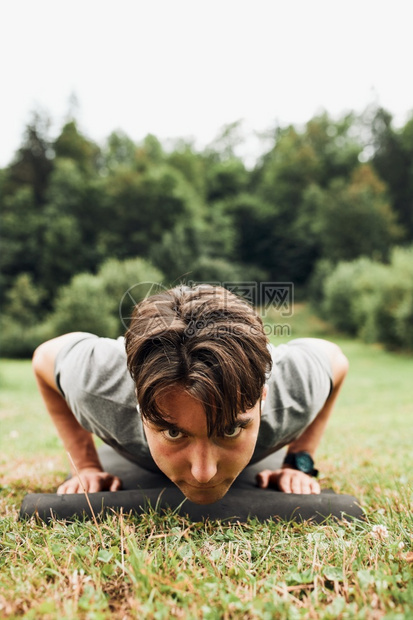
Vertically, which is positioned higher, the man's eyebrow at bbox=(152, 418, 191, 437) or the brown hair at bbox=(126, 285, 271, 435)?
the brown hair at bbox=(126, 285, 271, 435)

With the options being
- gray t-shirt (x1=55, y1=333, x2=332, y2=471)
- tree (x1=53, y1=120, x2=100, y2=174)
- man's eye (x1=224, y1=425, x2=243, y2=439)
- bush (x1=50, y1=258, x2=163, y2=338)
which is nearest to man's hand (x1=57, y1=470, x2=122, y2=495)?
gray t-shirt (x1=55, y1=333, x2=332, y2=471)

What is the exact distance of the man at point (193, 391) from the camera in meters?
1.63

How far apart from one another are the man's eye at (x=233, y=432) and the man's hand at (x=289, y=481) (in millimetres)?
723

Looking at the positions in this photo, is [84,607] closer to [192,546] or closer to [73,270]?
[192,546]

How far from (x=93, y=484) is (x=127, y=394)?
0.51 m

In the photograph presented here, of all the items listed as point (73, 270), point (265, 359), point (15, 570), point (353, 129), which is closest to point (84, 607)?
point (15, 570)

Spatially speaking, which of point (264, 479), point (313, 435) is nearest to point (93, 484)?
point (264, 479)

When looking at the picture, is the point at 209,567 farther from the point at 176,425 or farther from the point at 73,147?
the point at 73,147

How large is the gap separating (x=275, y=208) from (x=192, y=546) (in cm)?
4980

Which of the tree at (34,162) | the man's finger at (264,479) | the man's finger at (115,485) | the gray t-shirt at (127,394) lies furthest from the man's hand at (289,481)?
the tree at (34,162)

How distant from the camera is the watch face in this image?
2552 millimetres

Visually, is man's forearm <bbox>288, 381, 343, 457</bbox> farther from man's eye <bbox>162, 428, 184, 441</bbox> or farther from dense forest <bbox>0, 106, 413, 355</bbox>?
dense forest <bbox>0, 106, 413, 355</bbox>

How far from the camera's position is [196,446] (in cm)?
167

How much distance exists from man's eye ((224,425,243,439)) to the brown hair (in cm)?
3
